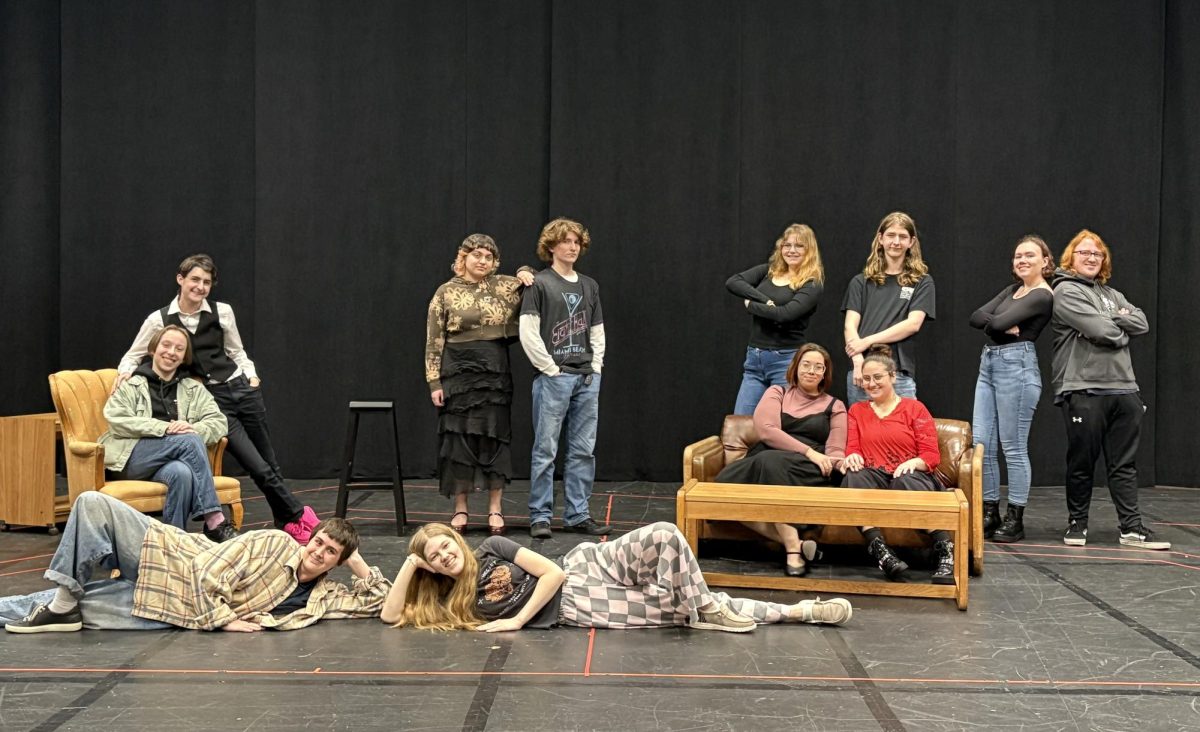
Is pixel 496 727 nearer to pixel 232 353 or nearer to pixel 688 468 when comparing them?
pixel 688 468

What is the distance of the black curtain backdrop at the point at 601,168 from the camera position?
802 cm

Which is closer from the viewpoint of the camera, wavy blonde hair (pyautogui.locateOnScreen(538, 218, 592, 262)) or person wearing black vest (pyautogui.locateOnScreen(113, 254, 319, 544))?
person wearing black vest (pyautogui.locateOnScreen(113, 254, 319, 544))

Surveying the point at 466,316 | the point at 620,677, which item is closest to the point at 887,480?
the point at 620,677

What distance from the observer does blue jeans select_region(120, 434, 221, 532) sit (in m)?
5.54

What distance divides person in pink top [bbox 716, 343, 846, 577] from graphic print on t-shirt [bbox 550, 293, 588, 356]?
1070mm

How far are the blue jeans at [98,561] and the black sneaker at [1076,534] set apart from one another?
4167 millimetres

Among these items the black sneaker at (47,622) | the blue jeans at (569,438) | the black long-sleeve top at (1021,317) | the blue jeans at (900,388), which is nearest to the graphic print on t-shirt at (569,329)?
the blue jeans at (569,438)

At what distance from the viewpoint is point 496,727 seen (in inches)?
128

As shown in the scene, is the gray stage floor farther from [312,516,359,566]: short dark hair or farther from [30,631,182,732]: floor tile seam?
[312,516,359,566]: short dark hair

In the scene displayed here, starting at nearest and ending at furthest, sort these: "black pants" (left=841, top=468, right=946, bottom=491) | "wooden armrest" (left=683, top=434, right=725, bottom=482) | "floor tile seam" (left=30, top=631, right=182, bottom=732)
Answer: "floor tile seam" (left=30, top=631, right=182, bottom=732) < "black pants" (left=841, top=468, right=946, bottom=491) < "wooden armrest" (left=683, top=434, right=725, bottom=482)

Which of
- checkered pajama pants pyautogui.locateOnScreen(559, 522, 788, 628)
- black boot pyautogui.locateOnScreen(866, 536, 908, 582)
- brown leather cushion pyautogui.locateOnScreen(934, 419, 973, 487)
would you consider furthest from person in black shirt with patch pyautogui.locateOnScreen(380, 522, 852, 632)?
brown leather cushion pyautogui.locateOnScreen(934, 419, 973, 487)

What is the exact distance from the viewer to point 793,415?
5602mm

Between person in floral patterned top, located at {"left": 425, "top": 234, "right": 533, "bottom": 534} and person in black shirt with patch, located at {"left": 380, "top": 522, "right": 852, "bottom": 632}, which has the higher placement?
person in floral patterned top, located at {"left": 425, "top": 234, "right": 533, "bottom": 534}

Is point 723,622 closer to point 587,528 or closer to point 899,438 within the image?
point 899,438
